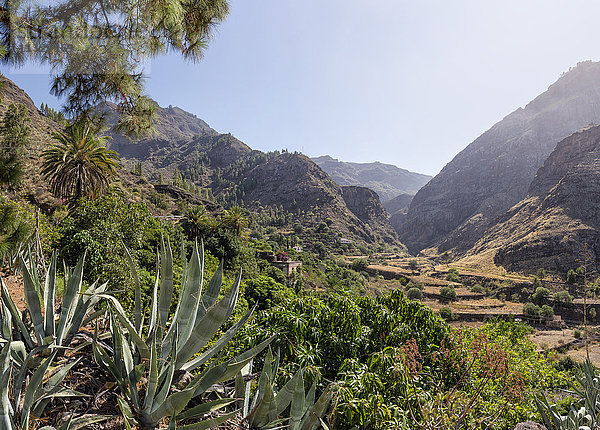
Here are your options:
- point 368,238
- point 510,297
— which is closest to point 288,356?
point 510,297

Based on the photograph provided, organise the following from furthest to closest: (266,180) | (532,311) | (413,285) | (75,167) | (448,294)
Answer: (266,180) → (413,285) → (448,294) → (532,311) → (75,167)

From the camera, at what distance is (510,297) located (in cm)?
4453

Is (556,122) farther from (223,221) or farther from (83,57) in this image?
(83,57)

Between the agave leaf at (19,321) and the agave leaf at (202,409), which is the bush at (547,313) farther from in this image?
the agave leaf at (19,321)

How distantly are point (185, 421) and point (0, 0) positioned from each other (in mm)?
4781

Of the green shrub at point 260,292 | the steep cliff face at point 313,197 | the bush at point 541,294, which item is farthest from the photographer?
the steep cliff face at point 313,197

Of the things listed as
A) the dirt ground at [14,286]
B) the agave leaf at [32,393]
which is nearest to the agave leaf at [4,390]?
the agave leaf at [32,393]

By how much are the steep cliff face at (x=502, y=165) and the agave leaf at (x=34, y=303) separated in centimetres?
11624

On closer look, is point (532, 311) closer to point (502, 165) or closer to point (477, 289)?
point (477, 289)

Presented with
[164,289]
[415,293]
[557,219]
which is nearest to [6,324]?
[164,289]

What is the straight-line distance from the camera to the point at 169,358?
1715mm

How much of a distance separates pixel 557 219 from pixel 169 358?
3306 inches

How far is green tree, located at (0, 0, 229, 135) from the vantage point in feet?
11.5

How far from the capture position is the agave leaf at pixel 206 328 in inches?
63.9
